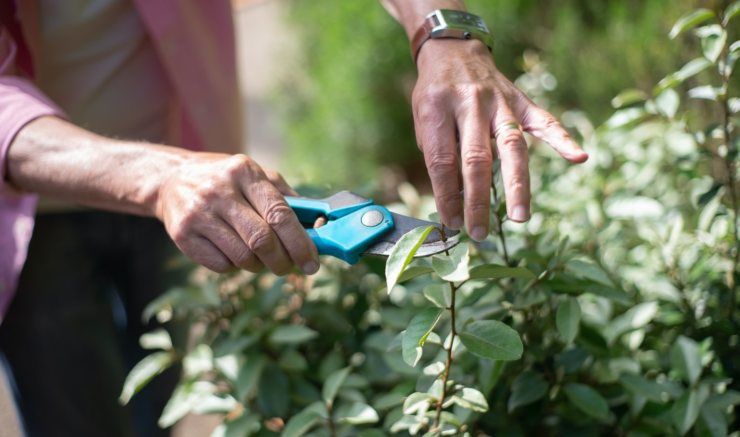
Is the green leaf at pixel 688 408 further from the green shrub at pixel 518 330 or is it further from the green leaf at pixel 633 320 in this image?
the green leaf at pixel 633 320

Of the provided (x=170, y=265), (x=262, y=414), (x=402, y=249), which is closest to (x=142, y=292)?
(x=170, y=265)

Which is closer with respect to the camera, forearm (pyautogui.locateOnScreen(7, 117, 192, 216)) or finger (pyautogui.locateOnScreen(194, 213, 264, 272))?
finger (pyautogui.locateOnScreen(194, 213, 264, 272))

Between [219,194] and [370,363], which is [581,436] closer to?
[370,363]

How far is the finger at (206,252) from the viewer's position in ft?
4.33

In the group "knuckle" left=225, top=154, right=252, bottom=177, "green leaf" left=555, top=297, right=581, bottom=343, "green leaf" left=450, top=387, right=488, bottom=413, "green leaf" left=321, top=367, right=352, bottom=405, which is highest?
"knuckle" left=225, top=154, right=252, bottom=177

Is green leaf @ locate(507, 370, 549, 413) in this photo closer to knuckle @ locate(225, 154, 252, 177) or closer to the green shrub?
the green shrub

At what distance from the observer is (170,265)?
208cm

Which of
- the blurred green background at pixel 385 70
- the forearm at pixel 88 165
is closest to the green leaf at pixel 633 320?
the forearm at pixel 88 165

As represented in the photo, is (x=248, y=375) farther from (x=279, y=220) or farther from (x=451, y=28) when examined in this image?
(x=451, y=28)

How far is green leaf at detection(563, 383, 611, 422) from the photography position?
1536 mm

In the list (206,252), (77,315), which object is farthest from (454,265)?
(77,315)

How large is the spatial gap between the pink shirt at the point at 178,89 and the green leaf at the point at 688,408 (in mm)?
1233

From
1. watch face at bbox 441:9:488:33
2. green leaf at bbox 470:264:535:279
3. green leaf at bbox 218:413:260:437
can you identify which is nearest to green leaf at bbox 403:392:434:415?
green leaf at bbox 470:264:535:279

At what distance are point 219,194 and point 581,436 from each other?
837mm
